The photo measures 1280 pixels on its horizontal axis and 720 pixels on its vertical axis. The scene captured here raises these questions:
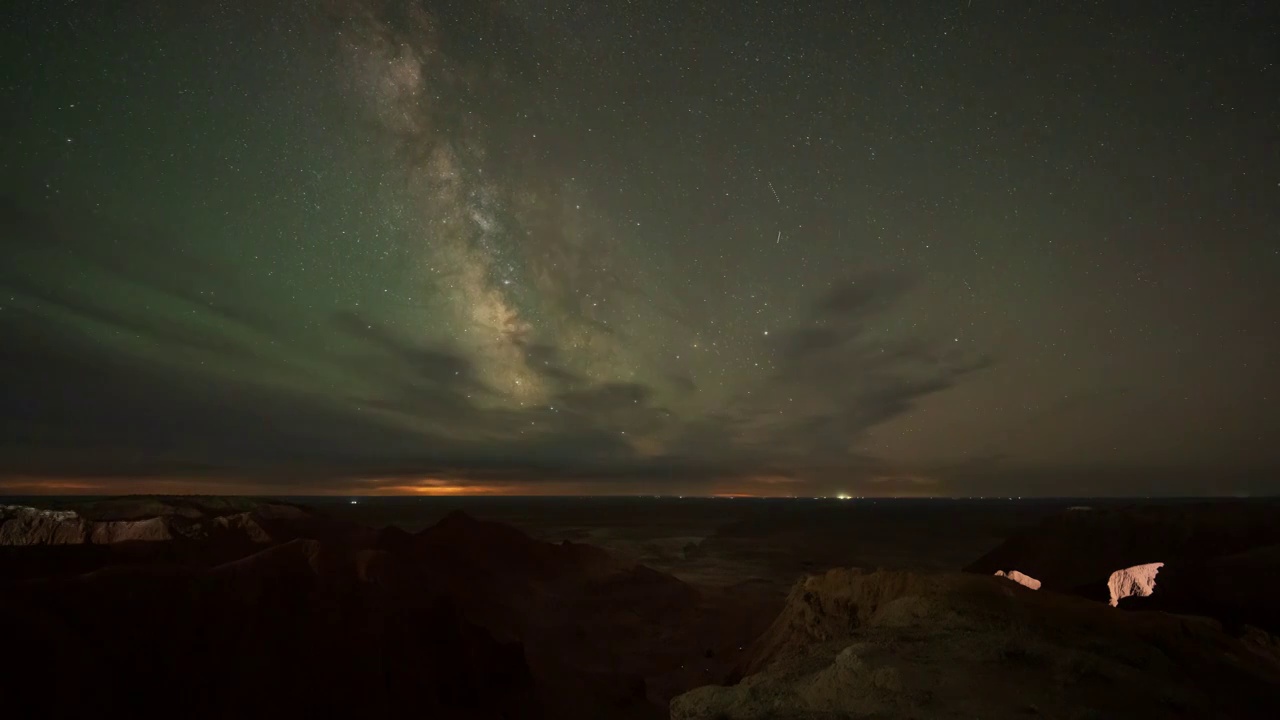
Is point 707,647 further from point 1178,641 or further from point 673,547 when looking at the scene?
point 673,547

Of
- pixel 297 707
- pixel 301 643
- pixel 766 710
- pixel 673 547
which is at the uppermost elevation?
pixel 766 710

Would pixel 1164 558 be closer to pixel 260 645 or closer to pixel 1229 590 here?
pixel 1229 590

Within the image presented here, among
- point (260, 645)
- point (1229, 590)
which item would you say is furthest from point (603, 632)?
point (1229, 590)

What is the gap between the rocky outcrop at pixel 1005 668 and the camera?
23.5ft

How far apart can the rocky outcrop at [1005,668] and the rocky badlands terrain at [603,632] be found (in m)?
0.04

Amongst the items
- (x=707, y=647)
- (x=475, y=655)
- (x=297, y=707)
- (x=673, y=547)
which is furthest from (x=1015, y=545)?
(x=673, y=547)

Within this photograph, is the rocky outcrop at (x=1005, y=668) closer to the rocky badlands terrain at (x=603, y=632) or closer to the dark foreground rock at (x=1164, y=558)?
the rocky badlands terrain at (x=603, y=632)

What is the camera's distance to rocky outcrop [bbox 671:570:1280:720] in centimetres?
718

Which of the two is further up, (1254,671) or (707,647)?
(1254,671)

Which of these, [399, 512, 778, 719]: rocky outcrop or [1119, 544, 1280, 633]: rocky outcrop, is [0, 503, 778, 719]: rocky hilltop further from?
[1119, 544, 1280, 633]: rocky outcrop

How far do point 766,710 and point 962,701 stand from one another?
8.12ft

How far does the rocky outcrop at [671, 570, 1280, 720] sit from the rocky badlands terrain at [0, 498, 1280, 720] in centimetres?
4

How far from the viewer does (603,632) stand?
1140 inches

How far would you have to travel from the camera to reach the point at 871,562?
2282 inches
